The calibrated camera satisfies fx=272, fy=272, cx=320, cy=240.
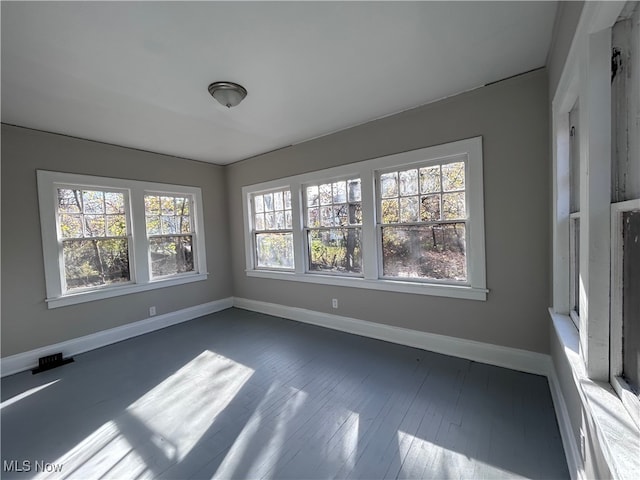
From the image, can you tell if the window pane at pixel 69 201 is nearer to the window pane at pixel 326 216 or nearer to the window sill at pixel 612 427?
the window pane at pixel 326 216

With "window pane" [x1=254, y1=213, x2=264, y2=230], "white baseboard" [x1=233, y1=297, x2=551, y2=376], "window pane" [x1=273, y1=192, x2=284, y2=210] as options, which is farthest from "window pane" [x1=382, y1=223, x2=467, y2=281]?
"window pane" [x1=254, y1=213, x2=264, y2=230]

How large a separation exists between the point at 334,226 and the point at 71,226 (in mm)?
3203

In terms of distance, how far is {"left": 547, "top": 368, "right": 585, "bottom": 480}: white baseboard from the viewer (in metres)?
1.34

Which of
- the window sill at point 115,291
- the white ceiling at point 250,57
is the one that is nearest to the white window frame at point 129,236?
the window sill at point 115,291

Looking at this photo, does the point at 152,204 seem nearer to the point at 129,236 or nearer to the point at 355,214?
the point at 129,236

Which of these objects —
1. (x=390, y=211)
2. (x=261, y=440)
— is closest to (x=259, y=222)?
(x=390, y=211)

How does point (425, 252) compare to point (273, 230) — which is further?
point (273, 230)

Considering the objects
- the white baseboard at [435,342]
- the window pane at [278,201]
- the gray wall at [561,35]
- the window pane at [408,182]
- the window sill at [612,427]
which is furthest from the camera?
the window pane at [278,201]

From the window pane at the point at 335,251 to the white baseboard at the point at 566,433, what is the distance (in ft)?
6.67

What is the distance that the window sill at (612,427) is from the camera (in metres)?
0.78

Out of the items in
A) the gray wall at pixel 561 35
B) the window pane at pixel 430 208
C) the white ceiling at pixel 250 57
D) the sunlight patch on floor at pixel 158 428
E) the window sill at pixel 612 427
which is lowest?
the sunlight patch on floor at pixel 158 428

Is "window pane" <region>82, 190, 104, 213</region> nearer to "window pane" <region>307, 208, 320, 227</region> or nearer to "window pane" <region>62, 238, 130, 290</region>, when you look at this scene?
"window pane" <region>62, 238, 130, 290</region>

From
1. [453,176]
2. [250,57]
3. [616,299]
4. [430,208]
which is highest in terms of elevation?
[250,57]

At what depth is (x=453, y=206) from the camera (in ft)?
8.98
